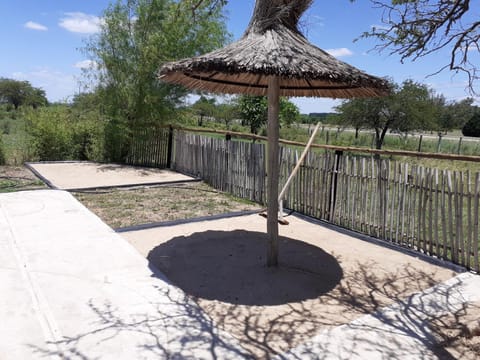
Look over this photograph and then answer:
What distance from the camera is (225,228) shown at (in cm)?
559

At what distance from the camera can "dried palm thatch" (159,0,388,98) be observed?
3.35m

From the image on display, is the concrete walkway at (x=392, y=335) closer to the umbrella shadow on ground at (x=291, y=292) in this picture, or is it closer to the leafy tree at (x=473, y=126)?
the umbrella shadow on ground at (x=291, y=292)

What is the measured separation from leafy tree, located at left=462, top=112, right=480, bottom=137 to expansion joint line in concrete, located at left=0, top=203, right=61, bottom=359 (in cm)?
4599

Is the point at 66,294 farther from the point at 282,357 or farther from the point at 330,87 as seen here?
the point at 330,87

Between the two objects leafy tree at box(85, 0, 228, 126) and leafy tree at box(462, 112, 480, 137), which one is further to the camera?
leafy tree at box(462, 112, 480, 137)

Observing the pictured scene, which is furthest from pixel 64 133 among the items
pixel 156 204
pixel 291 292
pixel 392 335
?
pixel 392 335

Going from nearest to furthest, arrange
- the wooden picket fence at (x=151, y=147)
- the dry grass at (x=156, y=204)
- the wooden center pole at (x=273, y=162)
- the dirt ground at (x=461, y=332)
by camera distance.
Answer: the dirt ground at (x=461, y=332), the wooden center pole at (x=273, y=162), the dry grass at (x=156, y=204), the wooden picket fence at (x=151, y=147)

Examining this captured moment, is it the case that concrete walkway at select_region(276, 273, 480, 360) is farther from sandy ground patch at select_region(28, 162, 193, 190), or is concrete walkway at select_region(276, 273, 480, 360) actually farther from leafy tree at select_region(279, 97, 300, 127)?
leafy tree at select_region(279, 97, 300, 127)

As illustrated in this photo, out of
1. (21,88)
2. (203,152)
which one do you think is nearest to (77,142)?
(203,152)

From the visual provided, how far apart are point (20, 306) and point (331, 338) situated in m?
2.51

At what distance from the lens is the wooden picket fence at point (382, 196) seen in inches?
173

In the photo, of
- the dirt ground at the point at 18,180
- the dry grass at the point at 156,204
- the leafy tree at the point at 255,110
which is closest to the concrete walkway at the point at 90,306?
the dry grass at the point at 156,204

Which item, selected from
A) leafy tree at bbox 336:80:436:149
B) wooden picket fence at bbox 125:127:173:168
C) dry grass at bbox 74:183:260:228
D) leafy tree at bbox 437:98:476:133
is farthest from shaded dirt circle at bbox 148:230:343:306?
leafy tree at bbox 437:98:476:133

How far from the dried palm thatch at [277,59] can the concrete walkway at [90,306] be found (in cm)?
211
